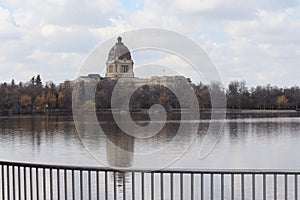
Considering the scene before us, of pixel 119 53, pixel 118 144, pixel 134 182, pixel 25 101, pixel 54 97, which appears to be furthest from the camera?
pixel 25 101

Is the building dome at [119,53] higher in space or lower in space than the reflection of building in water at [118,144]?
higher

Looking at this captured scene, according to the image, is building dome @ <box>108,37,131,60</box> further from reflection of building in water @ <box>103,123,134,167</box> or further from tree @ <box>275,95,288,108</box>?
tree @ <box>275,95,288,108</box>

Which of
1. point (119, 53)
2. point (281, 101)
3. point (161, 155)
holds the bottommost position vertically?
point (161, 155)

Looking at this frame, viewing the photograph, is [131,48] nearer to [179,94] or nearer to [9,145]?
[179,94]

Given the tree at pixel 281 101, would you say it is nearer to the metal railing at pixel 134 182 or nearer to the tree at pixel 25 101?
the tree at pixel 25 101

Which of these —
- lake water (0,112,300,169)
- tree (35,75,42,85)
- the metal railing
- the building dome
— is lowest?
lake water (0,112,300,169)

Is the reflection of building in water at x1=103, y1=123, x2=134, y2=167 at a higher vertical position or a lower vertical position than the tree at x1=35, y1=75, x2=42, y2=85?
lower

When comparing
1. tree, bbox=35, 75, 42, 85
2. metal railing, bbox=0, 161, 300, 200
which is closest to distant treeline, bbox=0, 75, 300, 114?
tree, bbox=35, 75, 42, 85

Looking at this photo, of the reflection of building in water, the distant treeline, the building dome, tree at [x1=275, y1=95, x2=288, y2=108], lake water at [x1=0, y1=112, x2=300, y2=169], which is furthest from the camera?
tree at [x1=275, y1=95, x2=288, y2=108]

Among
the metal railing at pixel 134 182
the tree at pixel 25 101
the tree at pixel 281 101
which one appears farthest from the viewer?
the tree at pixel 281 101

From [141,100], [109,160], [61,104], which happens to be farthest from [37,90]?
[141,100]

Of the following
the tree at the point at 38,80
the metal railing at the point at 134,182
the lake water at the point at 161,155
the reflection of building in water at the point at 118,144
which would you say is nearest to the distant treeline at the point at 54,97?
the tree at the point at 38,80

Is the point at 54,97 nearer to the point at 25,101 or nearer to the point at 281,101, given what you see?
the point at 25,101

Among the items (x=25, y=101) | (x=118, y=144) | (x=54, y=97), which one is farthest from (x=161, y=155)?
(x=25, y=101)
